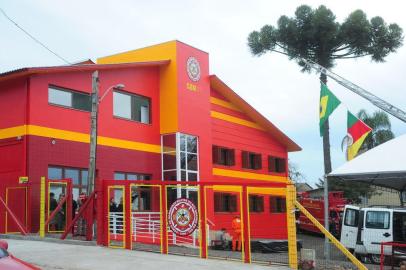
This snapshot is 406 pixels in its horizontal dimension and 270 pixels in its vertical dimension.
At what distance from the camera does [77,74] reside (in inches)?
937

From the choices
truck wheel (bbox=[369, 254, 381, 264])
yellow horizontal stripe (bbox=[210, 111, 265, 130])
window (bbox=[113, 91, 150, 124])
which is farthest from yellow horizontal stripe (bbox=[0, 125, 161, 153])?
truck wheel (bbox=[369, 254, 381, 264])

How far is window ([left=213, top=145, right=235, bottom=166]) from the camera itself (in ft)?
106

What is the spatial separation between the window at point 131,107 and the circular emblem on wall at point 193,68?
9.12 ft

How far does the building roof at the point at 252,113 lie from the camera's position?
32.3 m

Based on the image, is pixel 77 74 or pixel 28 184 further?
pixel 77 74

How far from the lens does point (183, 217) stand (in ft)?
51.3

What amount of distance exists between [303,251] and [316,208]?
68.7 feet

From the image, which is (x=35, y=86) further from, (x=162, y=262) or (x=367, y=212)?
(x=367, y=212)

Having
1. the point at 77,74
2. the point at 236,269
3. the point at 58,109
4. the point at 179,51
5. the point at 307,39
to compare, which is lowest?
the point at 236,269

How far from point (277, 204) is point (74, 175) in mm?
18277

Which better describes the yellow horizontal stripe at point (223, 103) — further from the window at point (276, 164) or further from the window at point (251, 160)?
the window at point (276, 164)

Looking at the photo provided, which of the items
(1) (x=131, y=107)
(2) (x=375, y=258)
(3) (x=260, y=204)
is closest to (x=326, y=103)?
(2) (x=375, y=258)

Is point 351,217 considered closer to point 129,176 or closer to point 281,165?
point 129,176

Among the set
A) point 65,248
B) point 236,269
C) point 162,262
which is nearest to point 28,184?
point 65,248
